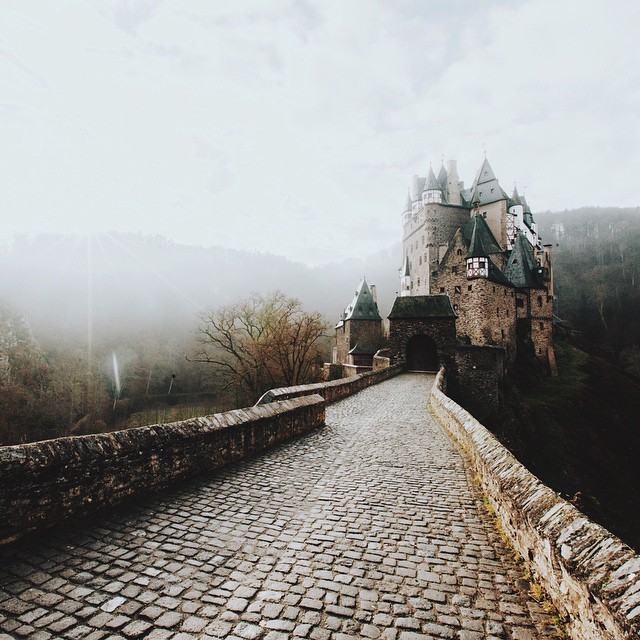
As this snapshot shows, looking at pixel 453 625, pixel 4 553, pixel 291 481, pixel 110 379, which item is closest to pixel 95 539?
pixel 4 553

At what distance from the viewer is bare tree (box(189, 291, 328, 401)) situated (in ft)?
95.0

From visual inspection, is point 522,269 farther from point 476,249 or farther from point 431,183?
point 431,183

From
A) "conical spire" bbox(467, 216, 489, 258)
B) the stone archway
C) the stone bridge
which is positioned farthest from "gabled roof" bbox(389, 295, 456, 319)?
the stone bridge

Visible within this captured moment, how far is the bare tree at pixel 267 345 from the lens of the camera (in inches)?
1140

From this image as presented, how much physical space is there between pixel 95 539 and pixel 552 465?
935 inches

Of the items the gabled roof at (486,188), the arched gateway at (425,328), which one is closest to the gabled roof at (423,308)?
the arched gateway at (425,328)

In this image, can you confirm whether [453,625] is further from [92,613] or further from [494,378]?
[494,378]

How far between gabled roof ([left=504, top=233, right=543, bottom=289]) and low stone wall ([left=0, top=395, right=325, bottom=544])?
38351 mm

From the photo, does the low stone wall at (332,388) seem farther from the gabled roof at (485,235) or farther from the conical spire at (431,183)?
the conical spire at (431,183)

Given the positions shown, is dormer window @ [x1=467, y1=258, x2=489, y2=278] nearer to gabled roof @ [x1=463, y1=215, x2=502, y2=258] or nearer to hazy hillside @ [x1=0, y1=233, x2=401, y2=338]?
gabled roof @ [x1=463, y1=215, x2=502, y2=258]

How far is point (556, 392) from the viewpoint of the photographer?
32.3 metres

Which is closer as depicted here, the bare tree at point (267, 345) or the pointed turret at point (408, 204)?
the bare tree at point (267, 345)

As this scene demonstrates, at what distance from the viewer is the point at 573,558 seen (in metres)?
2.52

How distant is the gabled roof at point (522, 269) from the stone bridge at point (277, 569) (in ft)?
124
